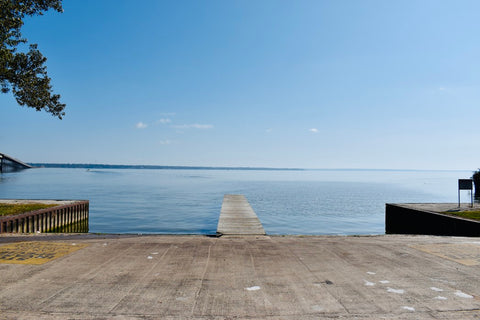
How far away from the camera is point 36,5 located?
18.2m

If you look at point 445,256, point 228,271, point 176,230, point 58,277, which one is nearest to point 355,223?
point 176,230

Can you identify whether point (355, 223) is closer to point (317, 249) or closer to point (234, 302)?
point (317, 249)

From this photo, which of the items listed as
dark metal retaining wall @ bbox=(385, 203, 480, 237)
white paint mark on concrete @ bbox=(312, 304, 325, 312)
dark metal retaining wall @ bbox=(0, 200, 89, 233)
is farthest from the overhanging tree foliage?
dark metal retaining wall @ bbox=(385, 203, 480, 237)

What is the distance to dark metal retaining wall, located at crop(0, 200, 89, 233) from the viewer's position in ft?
61.3

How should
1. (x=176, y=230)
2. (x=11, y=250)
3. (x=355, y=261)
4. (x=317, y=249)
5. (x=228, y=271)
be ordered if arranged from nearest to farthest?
(x=228, y=271) < (x=355, y=261) < (x=11, y=250) < (x=317, y=249) < (x=176, y=230)

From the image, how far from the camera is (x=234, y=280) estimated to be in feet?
24.1

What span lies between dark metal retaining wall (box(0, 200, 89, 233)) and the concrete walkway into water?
8474mm

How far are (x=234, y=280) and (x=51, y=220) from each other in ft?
72.3

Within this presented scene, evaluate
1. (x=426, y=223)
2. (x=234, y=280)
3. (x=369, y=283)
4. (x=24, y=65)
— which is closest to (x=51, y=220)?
(x=24, y=65)

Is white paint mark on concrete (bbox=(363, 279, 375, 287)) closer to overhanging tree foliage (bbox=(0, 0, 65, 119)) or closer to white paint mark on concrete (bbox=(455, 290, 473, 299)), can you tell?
white paint mark on concrete (bbox=(455, 290, 473, 299))

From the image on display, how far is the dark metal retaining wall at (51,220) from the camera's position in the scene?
1869 centimetres

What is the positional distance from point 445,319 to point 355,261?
12.4 feet

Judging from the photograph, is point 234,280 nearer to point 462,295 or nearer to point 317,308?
point 317,308

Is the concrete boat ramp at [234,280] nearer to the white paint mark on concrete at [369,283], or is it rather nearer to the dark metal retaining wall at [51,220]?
the white paint mark on concrete at [369,283]
